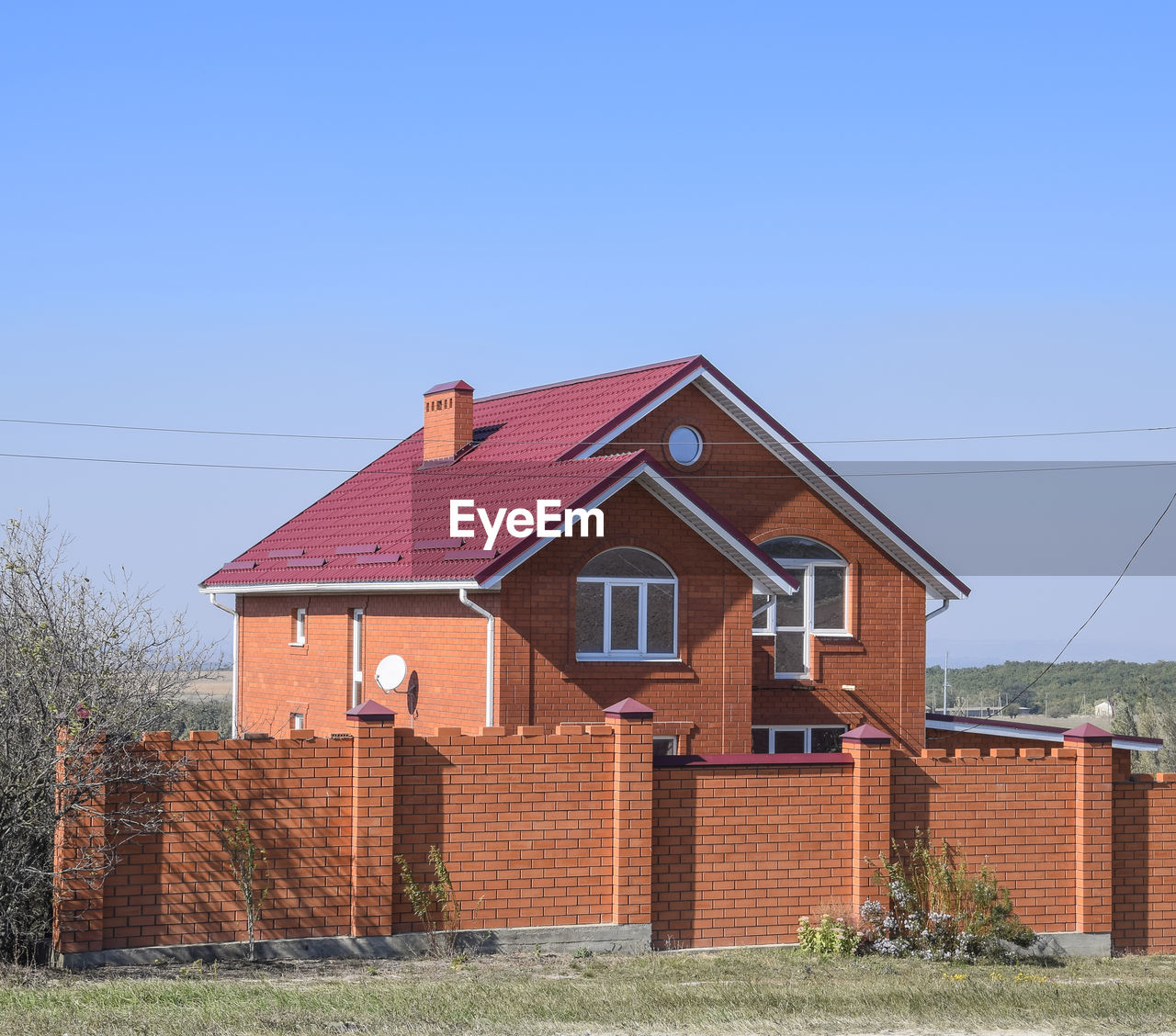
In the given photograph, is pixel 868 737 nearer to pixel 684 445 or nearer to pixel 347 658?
pixel 684 445

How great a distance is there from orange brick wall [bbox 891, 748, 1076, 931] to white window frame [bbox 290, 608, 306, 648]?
463 inches

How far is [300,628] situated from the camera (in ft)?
76.4

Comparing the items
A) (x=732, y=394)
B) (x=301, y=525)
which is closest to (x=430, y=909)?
(x=732, y=394)

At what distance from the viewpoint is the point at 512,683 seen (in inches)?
695

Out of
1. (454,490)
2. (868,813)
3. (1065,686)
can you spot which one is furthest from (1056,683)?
(868,813)

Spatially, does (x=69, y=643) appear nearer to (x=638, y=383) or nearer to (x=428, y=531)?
(x=428, y=531)

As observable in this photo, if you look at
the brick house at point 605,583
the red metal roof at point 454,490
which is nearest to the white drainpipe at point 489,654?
the brick house at point 605,583

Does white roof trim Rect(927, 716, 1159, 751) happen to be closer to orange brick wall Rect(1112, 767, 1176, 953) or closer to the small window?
orange brick wall Rect(1112, 767, 1176, 953)

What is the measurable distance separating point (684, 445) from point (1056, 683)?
96047 mm

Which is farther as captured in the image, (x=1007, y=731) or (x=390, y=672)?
(x=1007, y=731)

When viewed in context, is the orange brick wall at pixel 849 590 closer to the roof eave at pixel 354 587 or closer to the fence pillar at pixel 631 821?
the roof eave at pixel 354 587

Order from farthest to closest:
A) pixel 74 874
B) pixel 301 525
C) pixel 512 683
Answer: pixel 301 525 < pixel 512 683 < pixel 74 874

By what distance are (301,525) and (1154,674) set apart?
102013mm

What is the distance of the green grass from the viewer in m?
9.92
